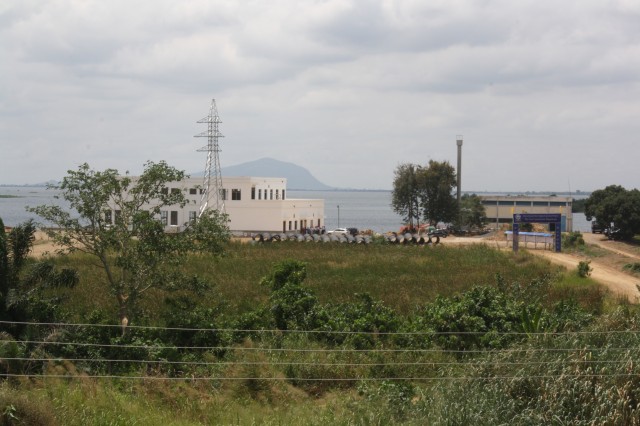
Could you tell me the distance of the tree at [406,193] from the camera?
72000 millimetres

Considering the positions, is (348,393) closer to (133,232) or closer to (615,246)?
(133,232)

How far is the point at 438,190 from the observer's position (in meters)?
70.9

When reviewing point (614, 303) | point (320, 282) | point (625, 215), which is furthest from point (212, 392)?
point (625, 215)

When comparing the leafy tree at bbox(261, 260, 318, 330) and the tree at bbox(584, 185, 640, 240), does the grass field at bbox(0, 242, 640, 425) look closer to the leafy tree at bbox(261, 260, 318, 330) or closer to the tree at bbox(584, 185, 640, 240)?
the leafy tree at bbox(261, 260, 318, 330)

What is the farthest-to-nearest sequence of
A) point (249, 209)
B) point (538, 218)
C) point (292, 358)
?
point (249, 209), point (538, 218), point (292, 358)

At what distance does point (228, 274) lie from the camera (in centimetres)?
3081

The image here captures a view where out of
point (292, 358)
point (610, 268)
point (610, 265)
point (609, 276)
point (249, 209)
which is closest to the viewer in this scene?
point (292, 358)

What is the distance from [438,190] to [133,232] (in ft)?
183

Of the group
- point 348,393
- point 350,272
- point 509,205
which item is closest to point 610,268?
point 350,272

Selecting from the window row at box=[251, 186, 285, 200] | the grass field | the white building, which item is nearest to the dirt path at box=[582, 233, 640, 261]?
the white building

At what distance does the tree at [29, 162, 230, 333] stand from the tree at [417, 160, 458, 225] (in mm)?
54696

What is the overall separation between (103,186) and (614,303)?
603 inches

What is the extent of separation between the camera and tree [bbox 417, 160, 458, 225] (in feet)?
232

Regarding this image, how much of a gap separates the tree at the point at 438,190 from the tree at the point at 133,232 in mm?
54696
